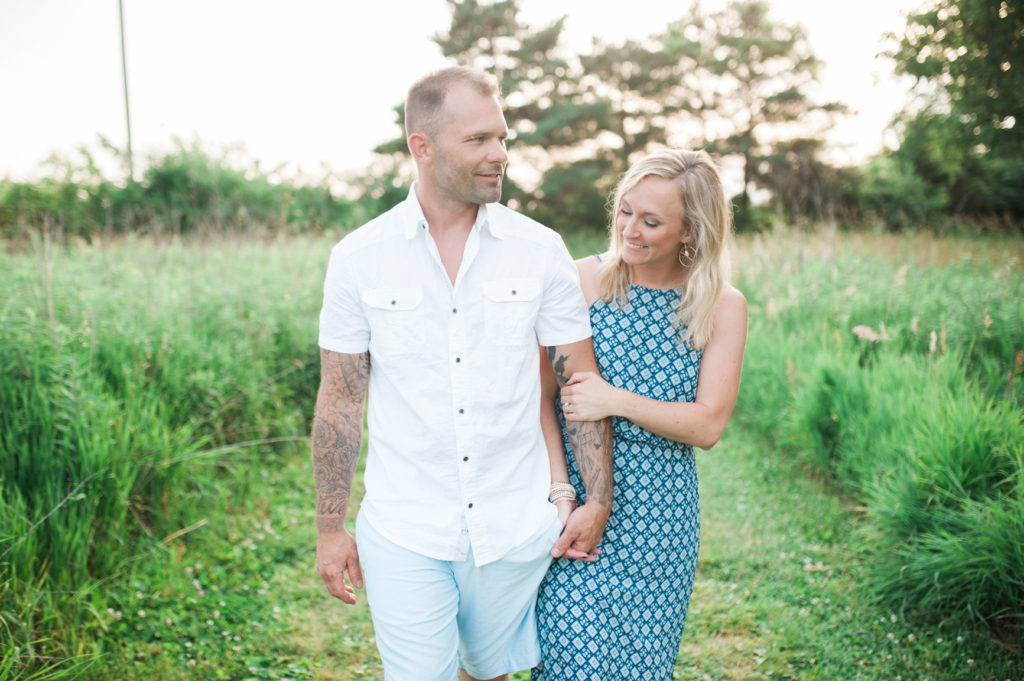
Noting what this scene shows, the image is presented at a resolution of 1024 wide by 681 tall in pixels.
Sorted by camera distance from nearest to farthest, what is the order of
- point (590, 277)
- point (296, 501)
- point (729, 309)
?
point (729, 309), point (590, 277), point (296, 501)

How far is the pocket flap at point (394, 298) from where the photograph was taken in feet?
6.62

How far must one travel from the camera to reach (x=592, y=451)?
221 centimetres

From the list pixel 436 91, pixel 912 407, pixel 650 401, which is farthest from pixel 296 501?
pixel 912 407

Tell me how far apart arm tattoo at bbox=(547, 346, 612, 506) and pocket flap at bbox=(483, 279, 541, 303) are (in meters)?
0.24

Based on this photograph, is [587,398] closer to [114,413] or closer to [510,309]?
[510,309]

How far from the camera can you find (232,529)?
4.38 m

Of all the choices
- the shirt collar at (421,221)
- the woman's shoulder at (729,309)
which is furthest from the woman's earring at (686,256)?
the shirt collar at (421,221)

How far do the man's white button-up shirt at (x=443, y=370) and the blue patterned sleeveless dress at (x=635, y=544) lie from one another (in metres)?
0.27

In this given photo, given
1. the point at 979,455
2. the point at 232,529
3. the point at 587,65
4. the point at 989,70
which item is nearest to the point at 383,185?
the point at 587,65

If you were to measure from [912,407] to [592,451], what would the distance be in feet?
9.18

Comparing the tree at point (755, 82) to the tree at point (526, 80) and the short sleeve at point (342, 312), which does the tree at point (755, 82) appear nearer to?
the tree at point (526, 80)

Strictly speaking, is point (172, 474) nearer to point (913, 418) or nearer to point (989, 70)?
point (913, 418)

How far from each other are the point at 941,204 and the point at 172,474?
26.6 m

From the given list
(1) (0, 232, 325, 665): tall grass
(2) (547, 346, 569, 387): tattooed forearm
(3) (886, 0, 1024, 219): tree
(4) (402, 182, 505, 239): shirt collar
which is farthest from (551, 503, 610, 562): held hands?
(3) (886, 0, 1024, 219): tree
